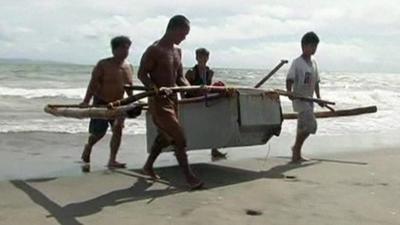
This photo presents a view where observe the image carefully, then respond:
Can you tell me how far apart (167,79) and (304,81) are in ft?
8.20

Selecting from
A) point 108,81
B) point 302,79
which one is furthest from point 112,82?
point 302,79

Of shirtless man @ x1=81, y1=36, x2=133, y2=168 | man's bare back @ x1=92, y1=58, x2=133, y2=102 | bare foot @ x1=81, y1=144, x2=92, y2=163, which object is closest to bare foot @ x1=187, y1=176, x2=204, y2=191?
shirtless man @ x1=81, y1=36, x2=133, y2=168

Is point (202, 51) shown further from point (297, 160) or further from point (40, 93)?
point (40, 93)

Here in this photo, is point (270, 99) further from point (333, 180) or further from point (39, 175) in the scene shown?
point (39, 175)

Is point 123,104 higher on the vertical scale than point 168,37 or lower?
lower

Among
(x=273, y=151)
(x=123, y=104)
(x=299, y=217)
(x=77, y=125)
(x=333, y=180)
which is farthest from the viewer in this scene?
(x=77, y=125)

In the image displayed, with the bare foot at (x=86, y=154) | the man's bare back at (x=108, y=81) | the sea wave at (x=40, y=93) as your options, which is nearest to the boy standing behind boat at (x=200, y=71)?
the man's bare back at (x=108, y=81)

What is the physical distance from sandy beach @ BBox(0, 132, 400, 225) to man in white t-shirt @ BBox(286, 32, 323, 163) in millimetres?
544

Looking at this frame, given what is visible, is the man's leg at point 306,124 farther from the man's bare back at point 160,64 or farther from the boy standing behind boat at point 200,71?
the man's bare back at point 160,64

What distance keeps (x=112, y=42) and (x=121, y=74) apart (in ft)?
1.40

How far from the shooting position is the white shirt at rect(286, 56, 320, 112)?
27.2 feet

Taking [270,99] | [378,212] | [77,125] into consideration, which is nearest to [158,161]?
[270,99]

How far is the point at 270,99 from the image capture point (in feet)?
25.3

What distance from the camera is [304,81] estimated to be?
8312 millimetres
